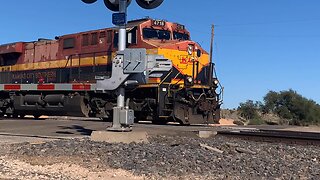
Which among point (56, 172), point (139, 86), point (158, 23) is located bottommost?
point (56, 172)

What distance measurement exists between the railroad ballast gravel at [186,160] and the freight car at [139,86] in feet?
27.5

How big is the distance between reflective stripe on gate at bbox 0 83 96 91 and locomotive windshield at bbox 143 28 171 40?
3.03 meters

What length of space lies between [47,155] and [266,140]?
22.7ft

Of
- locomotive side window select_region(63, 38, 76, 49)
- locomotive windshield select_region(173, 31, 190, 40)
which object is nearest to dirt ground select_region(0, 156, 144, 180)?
locomotive windshield select_region(173, 31, 190, 40)

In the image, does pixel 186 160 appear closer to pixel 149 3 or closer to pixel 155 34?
pixel 149 3

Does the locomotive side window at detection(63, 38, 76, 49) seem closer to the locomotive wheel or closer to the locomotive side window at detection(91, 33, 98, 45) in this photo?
the locomotive side window at detection(91, 33, 98, 45)

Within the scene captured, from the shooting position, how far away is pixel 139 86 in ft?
55.5

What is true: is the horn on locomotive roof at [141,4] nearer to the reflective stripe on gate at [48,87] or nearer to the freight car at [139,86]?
the freight car at [139,86]

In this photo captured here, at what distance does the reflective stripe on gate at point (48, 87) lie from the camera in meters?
17.7

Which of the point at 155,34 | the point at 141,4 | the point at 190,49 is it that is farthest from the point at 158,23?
the point at 141,4

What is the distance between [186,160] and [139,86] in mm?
9983

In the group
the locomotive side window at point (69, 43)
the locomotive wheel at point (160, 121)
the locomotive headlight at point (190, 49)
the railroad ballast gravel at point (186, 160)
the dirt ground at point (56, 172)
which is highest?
the locomotive side window at point (69, 43)

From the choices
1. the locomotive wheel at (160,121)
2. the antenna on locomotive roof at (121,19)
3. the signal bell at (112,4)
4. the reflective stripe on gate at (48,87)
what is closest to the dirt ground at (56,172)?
the antenna on locomotive roof at (121,19)

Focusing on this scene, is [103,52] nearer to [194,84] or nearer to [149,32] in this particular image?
[149,32]
